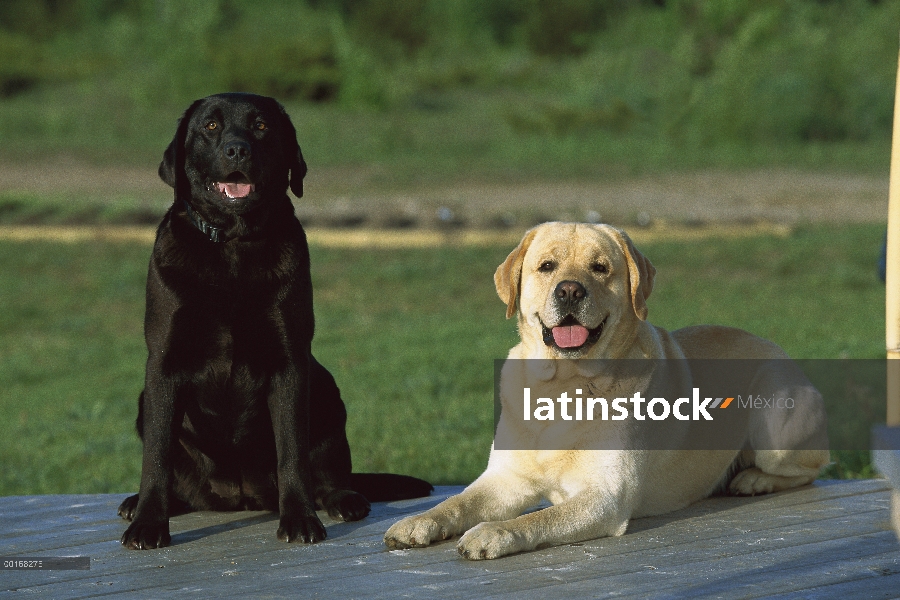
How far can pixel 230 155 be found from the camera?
11.6 ft

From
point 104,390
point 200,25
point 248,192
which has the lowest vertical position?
point 104,390

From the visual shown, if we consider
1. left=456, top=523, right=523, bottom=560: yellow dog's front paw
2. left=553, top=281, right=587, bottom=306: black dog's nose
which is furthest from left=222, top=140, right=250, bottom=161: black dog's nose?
left=456, top=523, right=523, bottom=560: yellow dog's front paw

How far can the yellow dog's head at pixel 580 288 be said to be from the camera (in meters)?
3.72

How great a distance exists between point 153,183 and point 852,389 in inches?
480

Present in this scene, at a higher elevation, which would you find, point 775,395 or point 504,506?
point 775,395

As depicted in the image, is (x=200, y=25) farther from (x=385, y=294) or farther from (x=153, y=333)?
(x=153, y=333)

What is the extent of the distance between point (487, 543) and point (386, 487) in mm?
853

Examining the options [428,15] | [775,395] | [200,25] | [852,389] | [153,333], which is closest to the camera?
[153,333]

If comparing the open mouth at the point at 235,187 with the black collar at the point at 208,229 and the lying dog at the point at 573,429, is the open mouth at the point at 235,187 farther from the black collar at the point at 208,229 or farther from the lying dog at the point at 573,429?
the lying dog at the point at 573,429

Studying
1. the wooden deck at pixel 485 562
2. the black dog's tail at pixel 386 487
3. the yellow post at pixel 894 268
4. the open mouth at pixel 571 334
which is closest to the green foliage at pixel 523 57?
the black dog's tail at pixel 386 487

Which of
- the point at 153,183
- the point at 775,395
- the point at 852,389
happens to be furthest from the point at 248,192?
the point at 153,183

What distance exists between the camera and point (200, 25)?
27547 millimetres

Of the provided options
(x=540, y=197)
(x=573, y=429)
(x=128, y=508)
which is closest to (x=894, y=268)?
(x=573, y=429)

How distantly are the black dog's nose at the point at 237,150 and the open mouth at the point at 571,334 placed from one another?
103 centimetres
